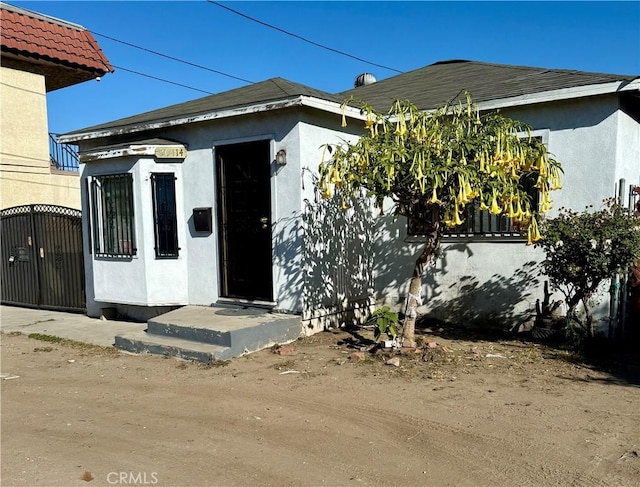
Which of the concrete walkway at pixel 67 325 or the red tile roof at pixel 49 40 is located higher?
the red tile roof at pixel 49 40

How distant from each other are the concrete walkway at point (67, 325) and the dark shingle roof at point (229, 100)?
3367 mm

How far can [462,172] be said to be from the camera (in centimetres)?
496

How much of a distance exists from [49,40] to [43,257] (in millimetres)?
5618

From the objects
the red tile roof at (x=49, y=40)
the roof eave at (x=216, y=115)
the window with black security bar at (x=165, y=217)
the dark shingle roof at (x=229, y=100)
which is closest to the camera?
the roof eave at (x=216, y=115)

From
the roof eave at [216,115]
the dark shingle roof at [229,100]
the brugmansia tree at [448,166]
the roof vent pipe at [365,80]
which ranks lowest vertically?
the brugmansia tree at [448,166]

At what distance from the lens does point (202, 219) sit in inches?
308

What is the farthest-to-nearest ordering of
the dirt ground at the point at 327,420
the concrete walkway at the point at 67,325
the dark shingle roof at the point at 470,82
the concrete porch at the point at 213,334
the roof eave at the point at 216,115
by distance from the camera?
the concrete walkway at the point at 67,325 → the dark shingle roof at the point at 470,82 → the roof eave at the point at 216,115 → the concrete porch at the point at 213,334 → the dirt ground at the point at 327,420

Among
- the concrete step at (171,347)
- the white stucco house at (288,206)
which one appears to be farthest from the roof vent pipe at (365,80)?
the concrete step at (171,347)

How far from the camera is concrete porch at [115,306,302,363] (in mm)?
6195

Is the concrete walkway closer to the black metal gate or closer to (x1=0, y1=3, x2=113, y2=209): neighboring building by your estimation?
the black metal gate

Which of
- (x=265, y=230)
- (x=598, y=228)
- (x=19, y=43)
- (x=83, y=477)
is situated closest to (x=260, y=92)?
(x=265, y=230)

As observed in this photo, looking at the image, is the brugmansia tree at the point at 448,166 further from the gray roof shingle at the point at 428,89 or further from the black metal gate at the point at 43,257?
the black metal gate at the point at 43,257

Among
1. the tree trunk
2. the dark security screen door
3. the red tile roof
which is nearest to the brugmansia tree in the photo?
the tree trunk

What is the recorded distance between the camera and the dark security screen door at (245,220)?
24.3 feet
